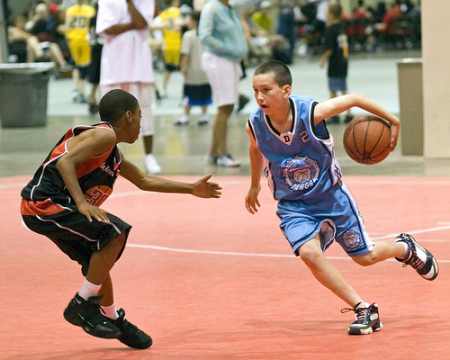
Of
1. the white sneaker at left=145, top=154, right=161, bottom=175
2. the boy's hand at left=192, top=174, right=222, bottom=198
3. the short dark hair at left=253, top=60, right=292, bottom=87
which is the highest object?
the short dark hair at left=253, top=60, right=292, bottom=87

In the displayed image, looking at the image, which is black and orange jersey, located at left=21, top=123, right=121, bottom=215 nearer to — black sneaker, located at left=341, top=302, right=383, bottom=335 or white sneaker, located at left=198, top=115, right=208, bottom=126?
black sneaker, located at left=341, top=302, right=383, bottom=335

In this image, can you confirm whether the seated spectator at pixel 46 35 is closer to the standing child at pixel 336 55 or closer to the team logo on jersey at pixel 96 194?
the standing child at pixel 336 55

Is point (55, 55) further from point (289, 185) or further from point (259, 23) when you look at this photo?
point (289, 185)

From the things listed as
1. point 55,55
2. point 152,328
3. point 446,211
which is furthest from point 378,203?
point 55,55

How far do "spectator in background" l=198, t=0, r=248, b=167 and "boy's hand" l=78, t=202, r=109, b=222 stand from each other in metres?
6.88

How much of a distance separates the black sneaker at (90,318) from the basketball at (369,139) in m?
1.91

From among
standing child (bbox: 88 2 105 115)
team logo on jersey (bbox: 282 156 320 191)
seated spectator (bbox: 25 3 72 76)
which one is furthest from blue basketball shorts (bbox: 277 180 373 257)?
seated spectator (bbox: 25 3 72 76)

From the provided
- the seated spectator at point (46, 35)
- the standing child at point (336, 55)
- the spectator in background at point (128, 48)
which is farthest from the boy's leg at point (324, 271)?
the seated spectator at point (46, 35)

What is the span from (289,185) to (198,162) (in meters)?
7.06

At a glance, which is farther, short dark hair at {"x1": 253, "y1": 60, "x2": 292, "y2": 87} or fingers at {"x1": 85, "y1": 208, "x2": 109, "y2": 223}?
short dark hair at {"x1": 253, "y1": 60, "x2": 292, "y2": 87}

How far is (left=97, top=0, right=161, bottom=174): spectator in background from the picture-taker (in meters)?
11.2

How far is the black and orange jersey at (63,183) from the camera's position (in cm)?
Answer: 500

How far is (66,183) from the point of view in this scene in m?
4.82

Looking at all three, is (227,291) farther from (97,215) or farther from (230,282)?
(97,215)
